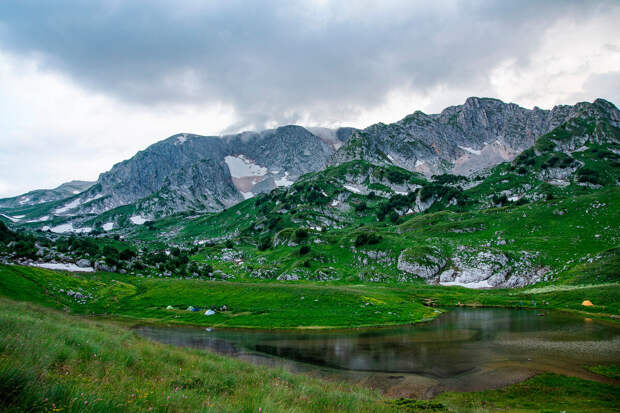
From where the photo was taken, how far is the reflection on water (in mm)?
25938

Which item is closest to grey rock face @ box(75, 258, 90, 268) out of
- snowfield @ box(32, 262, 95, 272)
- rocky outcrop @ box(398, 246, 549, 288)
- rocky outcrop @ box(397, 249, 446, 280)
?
snowfield @ box(32, 262, 95, 272)

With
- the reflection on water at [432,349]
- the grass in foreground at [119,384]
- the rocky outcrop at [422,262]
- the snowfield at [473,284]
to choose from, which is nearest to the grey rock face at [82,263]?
the reflection on water at [432,349]

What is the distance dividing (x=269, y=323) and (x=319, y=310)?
1121 cm

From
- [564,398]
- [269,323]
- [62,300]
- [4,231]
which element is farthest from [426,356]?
[4,231]

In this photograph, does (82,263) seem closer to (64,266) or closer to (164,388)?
(64,266)

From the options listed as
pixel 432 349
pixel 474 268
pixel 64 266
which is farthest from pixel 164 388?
pixel 474 268

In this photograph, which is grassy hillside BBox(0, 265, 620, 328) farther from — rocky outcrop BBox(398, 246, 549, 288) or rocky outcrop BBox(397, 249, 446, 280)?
rocky outcrop BBox(397, 249, 446, 280)

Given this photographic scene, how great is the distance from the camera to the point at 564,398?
2066 cm

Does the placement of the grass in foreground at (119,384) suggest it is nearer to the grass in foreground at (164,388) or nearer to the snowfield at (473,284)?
the grass in foreground at (164,388)

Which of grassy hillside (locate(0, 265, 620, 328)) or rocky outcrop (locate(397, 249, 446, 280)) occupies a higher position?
rocky outcrop (locate(397, 249, 446, 280))

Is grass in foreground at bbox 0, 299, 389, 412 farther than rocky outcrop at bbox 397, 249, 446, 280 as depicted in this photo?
No

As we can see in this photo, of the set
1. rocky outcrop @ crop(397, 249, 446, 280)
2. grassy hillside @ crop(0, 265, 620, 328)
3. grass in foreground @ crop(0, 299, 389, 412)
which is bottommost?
grassy hillside @ crop(0, 265, 620, 328)

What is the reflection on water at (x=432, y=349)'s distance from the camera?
1021 inches

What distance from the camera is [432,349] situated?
34438 mm
